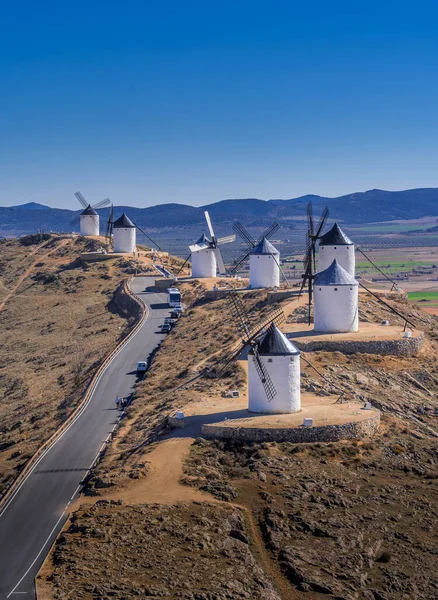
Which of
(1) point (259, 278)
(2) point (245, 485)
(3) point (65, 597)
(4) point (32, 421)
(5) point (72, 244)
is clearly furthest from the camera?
(5) point (72, 244)

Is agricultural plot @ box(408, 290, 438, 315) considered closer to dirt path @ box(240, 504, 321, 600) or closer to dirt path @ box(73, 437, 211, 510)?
dirt path @ box(73, 437, 211, 510)

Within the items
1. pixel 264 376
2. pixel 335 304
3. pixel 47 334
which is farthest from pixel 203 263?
pixel 264 376

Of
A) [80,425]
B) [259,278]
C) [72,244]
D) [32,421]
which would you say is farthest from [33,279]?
[80,425]

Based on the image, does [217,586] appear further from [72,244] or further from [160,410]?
[72,244]

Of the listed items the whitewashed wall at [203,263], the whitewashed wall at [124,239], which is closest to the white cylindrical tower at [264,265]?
the whitewashed wall at [203,263]

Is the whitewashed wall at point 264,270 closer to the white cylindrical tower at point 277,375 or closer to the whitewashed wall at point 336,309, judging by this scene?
the whitewashed wall at point 336,309

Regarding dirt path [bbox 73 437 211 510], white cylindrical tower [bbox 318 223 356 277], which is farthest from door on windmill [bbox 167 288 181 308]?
dirt path [bbox 73 437 211 510]
